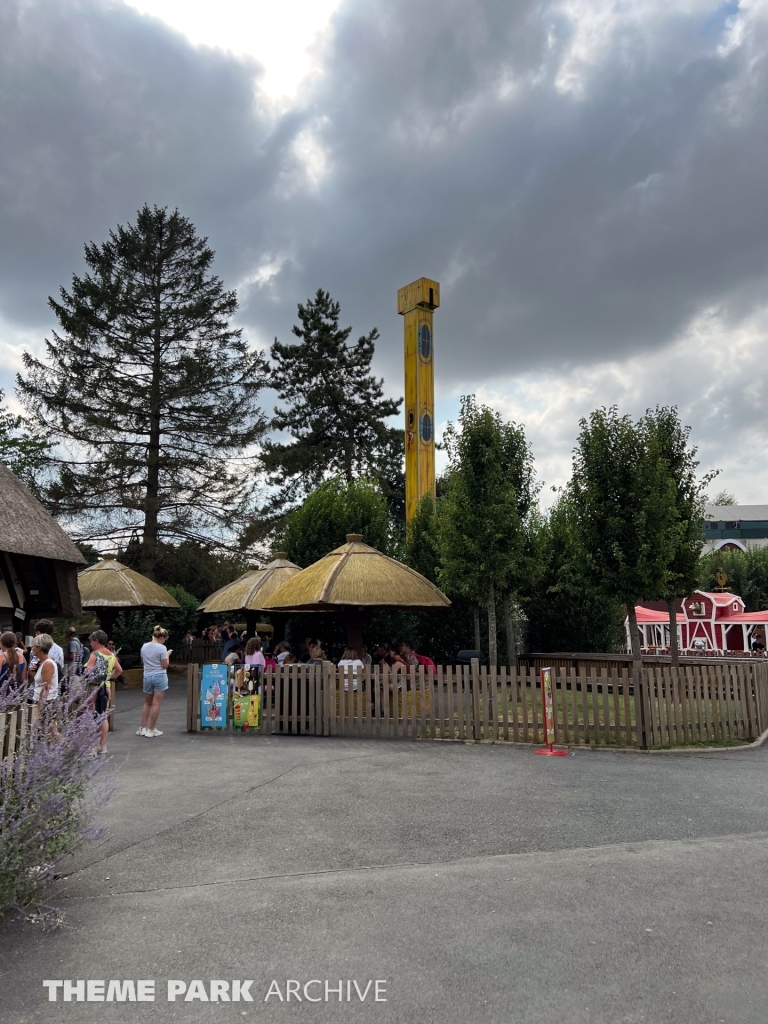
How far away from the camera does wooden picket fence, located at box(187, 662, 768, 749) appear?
460 inches

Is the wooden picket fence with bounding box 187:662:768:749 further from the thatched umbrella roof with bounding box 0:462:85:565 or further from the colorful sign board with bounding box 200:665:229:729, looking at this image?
the thatched umbrella roof with bounding box 0:462:85:565

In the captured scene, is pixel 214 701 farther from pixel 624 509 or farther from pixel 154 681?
pixel 624 509

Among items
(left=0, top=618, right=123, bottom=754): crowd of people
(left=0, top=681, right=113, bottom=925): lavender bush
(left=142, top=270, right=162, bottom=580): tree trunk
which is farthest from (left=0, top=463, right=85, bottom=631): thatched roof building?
(left=0, top=681, right=113, bottom=925): lavender bush

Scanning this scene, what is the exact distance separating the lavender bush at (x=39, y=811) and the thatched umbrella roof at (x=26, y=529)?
13296 millimetres

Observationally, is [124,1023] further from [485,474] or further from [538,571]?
[538,571]

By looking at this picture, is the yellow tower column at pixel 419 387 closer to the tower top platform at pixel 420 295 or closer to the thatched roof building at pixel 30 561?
the tower top platform at pixel 420 295

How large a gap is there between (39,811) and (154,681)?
755cm

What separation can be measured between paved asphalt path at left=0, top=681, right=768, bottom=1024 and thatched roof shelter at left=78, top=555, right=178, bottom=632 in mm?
16110

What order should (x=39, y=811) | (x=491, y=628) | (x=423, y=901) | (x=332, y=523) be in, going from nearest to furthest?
(x=39, y=811) < (x=423, y=901) < (x=491, y=628) < (x=332, y=523)

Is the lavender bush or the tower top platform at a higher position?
the tower top platform

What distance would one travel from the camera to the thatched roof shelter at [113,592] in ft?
78.7

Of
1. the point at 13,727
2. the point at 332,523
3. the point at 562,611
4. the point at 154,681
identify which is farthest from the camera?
the point at 562,611

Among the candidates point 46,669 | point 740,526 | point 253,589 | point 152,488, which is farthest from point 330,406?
point 740,526

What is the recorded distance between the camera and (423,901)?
193 inches
